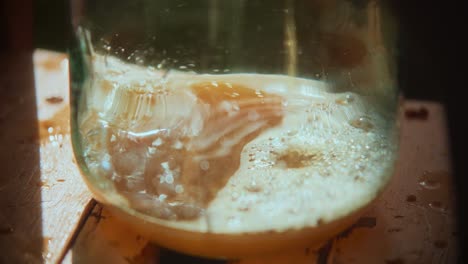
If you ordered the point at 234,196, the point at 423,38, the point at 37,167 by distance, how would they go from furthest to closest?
the point at 423,38, the point at 37,167, the point at 234,196

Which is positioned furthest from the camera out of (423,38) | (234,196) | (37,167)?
(423,38)

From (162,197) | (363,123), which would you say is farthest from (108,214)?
(363,123)

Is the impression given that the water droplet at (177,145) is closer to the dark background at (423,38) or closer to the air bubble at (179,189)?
the air bubble at (179,189)

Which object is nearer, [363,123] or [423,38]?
[363,123]

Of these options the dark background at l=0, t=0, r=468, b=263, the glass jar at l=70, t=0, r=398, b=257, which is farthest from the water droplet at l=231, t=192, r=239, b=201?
the dark background at l=0, t=0, r=468, b=263

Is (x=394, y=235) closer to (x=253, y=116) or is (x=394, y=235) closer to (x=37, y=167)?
(x=253, y=116)

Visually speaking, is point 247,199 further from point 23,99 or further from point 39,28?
point 39,28

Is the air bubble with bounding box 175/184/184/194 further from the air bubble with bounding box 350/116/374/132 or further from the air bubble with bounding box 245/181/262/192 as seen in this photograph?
the air bubble with bounding box 350/116/374/132

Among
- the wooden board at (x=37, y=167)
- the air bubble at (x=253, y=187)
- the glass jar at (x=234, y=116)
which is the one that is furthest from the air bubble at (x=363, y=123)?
the wooden board at (x=37, y=167)
